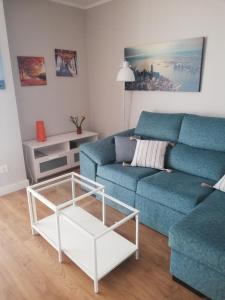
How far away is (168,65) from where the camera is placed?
9.39 ft

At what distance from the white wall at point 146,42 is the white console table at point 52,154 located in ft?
2.09

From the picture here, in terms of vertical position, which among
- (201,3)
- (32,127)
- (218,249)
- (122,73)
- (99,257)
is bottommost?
(99,257)

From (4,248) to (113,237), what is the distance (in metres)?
0.96

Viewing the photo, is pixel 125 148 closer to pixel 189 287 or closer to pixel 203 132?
pixel 203 132

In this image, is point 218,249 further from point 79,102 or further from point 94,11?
point 94,11

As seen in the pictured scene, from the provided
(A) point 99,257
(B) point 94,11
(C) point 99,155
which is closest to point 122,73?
(C) point 99,155

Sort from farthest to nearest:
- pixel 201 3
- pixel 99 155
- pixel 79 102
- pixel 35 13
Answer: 1. pixel 79 102
2. pixel 35 13
3. pixel 99 155
4. pixel 201 3

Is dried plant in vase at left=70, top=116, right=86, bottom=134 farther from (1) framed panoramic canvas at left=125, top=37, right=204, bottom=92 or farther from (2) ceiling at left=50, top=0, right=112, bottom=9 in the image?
(2) ceiling at left=50, top=0, right=112, bottom=9

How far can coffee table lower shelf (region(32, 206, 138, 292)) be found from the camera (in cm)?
168

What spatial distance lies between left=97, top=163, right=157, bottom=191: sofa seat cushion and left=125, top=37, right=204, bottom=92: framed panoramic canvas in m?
1.16

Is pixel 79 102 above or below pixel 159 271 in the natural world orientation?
above

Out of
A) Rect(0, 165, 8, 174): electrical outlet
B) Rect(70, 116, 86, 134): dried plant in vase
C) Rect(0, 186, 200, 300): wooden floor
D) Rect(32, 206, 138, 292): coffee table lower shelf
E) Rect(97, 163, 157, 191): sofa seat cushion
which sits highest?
Rect(70, 116, 86, 134): dried plant in vase

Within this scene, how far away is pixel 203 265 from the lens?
145 cm

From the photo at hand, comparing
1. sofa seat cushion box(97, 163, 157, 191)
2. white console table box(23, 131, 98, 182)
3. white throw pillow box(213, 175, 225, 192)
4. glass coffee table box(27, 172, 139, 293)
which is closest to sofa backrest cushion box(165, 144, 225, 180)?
white throw pillow box(213, 175, 225, 192)
